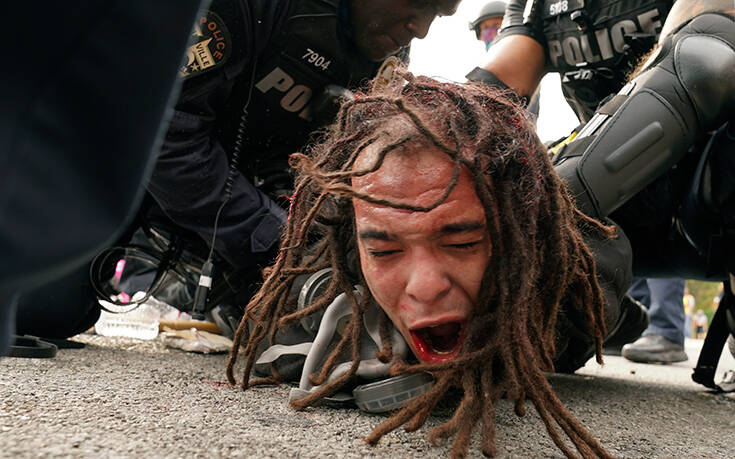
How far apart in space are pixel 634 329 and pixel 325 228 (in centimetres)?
104

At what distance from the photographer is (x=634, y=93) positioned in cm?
146

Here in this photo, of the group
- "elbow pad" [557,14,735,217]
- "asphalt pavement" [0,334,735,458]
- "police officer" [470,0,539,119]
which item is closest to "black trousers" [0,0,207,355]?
"asphalt pavement" [0,334,735,458]

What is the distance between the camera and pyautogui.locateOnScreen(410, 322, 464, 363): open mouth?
1051 mm

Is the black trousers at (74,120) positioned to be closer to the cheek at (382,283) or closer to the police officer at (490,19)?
the cheek at (382,283)

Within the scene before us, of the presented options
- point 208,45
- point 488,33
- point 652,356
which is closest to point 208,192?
point 208,45

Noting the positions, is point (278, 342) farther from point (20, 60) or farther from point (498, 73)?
point (498, 73)

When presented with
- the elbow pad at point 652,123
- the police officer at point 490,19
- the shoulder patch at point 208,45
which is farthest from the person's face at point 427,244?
the police officer at point 490,19

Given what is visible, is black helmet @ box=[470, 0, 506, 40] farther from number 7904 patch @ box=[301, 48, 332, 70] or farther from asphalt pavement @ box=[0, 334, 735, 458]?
asphalt pavement @ box=[0, 334, 735, 458]

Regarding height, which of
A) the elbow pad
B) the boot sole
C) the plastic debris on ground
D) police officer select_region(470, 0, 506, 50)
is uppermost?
police officer select_region(470, 0, 506, 50)

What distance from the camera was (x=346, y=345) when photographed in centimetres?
116

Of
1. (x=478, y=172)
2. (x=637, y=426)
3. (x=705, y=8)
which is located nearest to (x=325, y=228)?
(x=478, y=172)

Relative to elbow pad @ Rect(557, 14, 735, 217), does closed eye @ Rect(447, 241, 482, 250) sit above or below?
below

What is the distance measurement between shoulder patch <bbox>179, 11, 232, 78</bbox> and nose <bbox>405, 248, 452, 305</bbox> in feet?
3.09

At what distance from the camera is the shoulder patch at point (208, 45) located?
1594 mm
